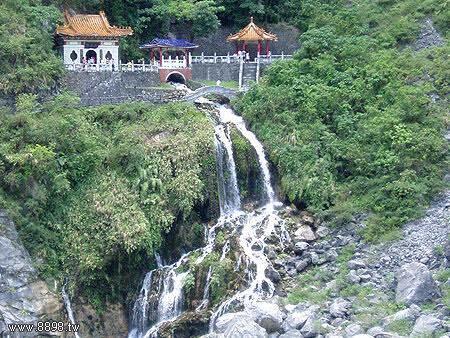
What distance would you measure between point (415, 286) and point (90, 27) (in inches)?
837

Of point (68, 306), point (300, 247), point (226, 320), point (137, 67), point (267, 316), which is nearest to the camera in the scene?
point (267, 316)

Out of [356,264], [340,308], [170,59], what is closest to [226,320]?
[340,308]

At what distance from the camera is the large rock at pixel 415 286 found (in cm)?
2642

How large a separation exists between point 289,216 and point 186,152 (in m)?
4.81

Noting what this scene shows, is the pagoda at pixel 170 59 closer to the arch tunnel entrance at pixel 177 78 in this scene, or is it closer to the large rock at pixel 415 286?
the arch tunnel entrance at pixel 177 78

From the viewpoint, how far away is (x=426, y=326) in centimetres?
2461

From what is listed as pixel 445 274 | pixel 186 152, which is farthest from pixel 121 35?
pixel 445 274

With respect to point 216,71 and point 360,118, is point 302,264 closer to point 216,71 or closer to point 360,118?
point 360,118

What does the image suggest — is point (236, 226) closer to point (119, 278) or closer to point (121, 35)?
point (119, 278)

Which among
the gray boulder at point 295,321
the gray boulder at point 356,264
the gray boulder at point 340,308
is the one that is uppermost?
the gray boulder at point 356,264

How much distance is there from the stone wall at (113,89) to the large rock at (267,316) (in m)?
13.4

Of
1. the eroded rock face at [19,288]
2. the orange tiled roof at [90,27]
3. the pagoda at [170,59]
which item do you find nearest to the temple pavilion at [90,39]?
the orange tiled roof at [90,27]

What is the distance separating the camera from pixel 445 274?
89.1ft

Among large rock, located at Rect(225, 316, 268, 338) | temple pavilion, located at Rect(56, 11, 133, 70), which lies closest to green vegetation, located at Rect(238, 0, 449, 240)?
large rock, located at Rect(225, 316, 268, 338)
